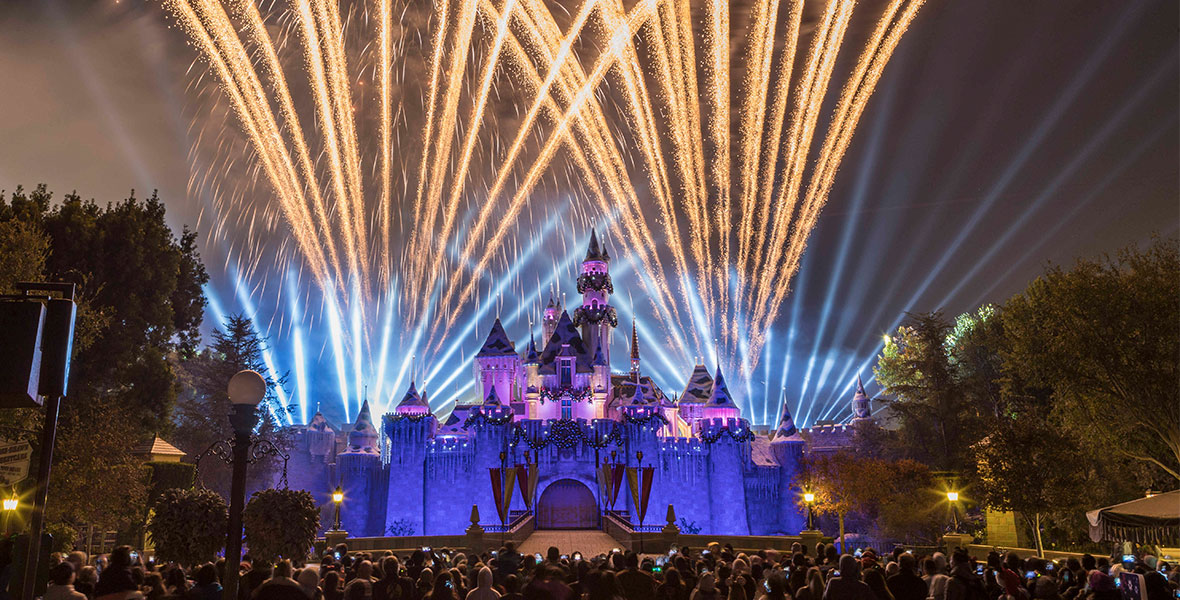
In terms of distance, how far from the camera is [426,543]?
36.1 m

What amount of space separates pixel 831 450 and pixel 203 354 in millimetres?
49682

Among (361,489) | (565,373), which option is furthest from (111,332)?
(565,373)

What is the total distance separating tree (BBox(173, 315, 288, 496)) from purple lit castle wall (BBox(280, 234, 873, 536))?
5493 millimetres

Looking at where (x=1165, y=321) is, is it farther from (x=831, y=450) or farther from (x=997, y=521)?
(x=831, y=450)

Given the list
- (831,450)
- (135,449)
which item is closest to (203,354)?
(135,449)

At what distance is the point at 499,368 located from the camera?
6116cm

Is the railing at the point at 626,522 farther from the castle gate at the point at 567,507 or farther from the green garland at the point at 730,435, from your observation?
the green garland at the point at 730,435

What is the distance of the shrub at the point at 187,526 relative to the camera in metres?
8.92

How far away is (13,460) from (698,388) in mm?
49247

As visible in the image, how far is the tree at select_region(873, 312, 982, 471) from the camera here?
45688mm

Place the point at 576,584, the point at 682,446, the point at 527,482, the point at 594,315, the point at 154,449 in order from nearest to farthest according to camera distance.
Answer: the point at 576,584 < the point at 154,449 < the point at 527,482 < the point at 682,446 < the point at 594,315

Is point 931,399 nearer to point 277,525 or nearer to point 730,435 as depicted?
point 730,435

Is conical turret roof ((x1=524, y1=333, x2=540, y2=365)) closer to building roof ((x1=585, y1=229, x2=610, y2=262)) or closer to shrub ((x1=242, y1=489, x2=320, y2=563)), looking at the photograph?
building roof ((x1=585, y1=229, x2=610, y2=262))

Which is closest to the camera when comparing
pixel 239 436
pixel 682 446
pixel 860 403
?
pixel 239 436
